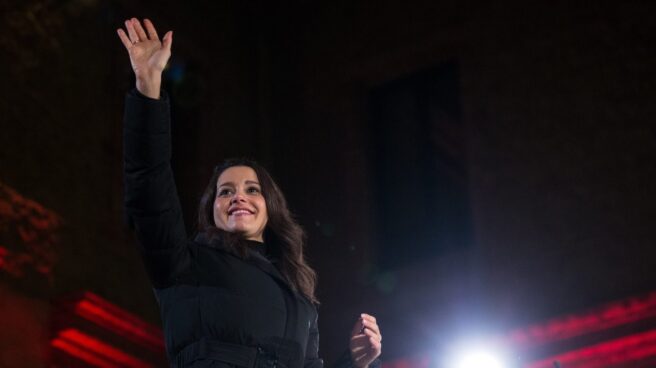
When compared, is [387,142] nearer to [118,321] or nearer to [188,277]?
[118,321]

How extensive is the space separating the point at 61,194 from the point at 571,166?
3.62 m

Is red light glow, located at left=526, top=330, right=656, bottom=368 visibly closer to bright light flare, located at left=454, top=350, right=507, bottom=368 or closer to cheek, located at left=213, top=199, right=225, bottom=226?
Answer: bright light flare, located at left=454, top=350, right=507, bottom=368

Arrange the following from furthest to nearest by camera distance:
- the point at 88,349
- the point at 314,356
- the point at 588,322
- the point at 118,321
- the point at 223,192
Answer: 1. the point at 588,322
2. the point at 118,321
3. the point at 88,349
4. the point at 223,192
5. the point at 314,356

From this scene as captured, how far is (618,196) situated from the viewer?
7.47 meters

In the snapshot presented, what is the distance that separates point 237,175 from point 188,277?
18.4 inches

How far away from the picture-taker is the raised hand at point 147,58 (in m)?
2.39

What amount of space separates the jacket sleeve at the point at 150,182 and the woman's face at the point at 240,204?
366 millimetres

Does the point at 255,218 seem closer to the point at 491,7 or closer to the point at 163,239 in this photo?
the point at 163,239

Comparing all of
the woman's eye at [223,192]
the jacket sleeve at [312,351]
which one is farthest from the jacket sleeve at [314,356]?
the woman's eye at [223,192]

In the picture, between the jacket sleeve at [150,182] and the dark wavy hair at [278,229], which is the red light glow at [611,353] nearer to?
the dark wavy hair at [278,229]

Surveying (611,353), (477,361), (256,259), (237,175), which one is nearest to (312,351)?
(256,259)

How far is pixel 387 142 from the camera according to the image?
9.09 metres

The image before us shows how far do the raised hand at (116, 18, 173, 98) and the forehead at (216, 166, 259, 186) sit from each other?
497mm

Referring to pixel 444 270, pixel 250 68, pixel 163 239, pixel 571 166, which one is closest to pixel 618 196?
pixel 571 166
